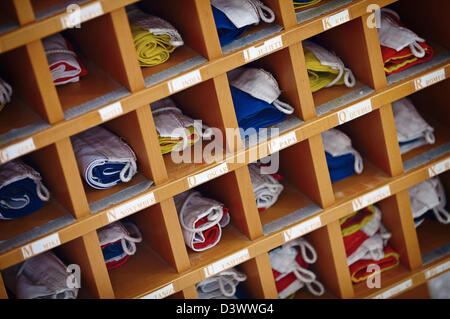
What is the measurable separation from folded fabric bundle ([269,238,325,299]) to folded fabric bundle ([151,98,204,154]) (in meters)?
0.64

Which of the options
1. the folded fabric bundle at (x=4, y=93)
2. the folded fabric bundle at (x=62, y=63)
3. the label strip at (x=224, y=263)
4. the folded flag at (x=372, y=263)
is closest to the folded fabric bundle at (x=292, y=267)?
the folded flag at (x=372, y=263)

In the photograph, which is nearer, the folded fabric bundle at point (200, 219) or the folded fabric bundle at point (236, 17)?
the folded fabric bundle at point (236, 17)

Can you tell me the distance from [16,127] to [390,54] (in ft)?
4.62

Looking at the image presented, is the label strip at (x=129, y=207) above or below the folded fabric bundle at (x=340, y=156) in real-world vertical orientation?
above

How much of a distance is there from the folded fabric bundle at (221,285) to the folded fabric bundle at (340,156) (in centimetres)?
55

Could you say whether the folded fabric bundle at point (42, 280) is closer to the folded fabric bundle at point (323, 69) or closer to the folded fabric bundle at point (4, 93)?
the folded fabric bundle at point (4, 93)

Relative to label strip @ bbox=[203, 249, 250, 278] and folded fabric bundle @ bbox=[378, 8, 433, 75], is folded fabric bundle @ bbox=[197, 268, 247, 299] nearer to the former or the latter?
label strip @ bbox=[203, 249, 250, 278]

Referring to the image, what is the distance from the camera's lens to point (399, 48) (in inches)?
97.7

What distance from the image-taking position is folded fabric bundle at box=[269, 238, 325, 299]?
2.67m

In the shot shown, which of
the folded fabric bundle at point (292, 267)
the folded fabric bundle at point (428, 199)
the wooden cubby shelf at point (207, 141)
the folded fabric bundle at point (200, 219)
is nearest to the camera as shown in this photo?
the wooden cubby shelf at point (207, 141)

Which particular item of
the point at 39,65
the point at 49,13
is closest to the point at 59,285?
the point at 39,65

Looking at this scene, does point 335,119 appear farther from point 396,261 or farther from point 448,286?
point 448,286

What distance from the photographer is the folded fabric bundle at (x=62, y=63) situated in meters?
2.20

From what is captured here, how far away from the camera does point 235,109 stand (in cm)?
241
